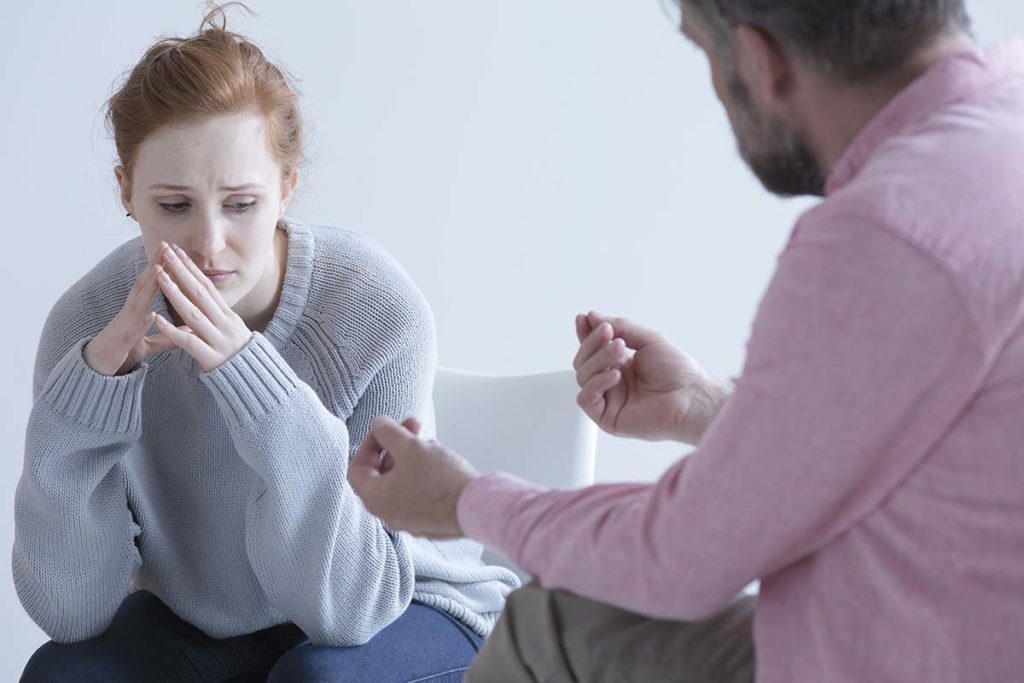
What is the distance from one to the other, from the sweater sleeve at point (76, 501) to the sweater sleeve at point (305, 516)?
0.16 meters

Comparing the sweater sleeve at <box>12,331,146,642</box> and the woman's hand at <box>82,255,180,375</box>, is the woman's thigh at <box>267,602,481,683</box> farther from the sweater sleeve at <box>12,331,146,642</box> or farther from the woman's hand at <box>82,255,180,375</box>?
the woman's hand at <box>82,255,180,375</box>

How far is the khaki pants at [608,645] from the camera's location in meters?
1.16

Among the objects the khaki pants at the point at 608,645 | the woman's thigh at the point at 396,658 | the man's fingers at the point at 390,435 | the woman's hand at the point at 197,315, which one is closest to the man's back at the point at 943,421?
the khaki pants at the point at 608,645

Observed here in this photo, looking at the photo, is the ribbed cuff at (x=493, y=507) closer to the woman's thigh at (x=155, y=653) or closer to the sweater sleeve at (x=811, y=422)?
the sweater sleeve at (x=811, y=422)

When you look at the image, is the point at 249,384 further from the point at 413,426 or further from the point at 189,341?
the point at 413,426

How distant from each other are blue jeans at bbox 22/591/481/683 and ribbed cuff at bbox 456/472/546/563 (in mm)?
556

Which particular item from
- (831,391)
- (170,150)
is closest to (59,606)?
(170,150)

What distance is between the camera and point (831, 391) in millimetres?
950

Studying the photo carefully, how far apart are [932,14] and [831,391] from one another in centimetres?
32

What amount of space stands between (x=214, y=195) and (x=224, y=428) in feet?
1.15

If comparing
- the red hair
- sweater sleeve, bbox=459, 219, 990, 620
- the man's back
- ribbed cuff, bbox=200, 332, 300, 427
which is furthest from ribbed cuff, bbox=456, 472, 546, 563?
the red hair

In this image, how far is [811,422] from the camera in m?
0.96

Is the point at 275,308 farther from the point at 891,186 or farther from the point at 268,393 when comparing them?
the point at 891,186

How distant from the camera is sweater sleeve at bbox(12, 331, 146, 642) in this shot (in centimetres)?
167
